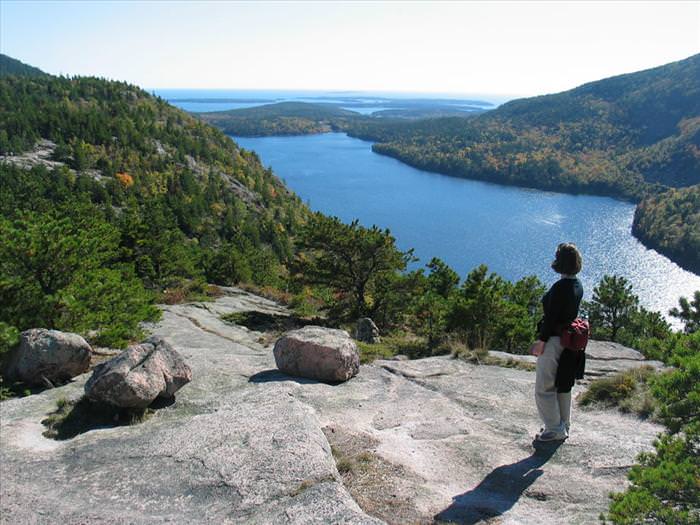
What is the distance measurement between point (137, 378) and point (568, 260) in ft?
25.4

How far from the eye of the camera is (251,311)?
27.5m

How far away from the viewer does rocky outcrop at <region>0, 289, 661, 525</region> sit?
22.2ft

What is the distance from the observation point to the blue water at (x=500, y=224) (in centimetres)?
10038

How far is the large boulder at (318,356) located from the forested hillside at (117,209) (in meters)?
4.99

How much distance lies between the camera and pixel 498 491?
283 inches

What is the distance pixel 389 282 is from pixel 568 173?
18871cm

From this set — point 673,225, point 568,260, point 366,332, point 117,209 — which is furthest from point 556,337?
point 673,225

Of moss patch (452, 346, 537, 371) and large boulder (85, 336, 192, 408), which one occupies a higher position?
large boulder (85, 336, 192, 408)

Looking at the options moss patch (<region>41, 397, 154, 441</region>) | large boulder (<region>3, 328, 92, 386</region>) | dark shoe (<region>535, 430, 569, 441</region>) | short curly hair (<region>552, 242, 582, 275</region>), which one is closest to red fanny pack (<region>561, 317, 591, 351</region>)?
short curly hair (<region>552, 242, 582, 275</region>)

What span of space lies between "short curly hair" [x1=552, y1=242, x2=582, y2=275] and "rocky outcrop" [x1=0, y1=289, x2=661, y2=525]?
9.45 feet

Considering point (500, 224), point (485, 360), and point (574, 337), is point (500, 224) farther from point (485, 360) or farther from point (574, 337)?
point (574, 337)

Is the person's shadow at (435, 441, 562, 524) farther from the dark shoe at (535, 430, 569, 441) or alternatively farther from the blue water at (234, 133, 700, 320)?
the blue water at (234, 133, 700, 320)

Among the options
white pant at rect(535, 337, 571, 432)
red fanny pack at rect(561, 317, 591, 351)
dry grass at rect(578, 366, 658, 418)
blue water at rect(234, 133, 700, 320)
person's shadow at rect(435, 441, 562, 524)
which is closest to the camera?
person's shadow at rect(435, 441, 562, 524)

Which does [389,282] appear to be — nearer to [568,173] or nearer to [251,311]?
[251,311]
